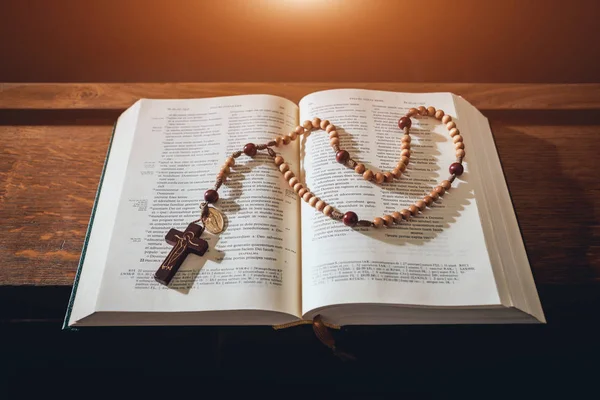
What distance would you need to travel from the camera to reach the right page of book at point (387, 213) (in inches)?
25.2

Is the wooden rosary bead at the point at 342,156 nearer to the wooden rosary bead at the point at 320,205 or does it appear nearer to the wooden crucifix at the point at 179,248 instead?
the wooden rosary bead at the point at 320,205

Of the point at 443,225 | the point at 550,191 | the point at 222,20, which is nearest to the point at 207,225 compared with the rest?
the point at 443,225

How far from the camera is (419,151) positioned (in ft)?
2.63

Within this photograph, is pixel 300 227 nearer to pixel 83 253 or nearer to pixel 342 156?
pixel 342 156

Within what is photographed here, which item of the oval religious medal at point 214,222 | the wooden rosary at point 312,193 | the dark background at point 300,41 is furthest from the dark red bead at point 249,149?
the dark background at point 300,41

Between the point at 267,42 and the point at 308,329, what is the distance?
2.48 feet

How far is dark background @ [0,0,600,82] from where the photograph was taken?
1250 mm

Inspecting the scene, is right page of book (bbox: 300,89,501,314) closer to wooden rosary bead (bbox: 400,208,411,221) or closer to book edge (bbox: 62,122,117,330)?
wooden rosary bead (bbox: 400,208,411,221)

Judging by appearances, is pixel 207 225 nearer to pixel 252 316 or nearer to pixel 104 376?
pixel 252 316

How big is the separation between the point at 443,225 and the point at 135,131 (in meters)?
0.55

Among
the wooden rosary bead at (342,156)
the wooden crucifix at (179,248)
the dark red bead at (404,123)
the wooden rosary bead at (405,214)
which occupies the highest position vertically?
the dark red bead at (404,123)

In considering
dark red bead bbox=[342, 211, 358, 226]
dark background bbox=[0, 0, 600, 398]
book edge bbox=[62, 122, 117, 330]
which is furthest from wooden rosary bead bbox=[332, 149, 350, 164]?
dark background bbox=[0, 0, 600, 398]

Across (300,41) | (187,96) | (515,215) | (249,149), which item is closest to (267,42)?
(300,41)

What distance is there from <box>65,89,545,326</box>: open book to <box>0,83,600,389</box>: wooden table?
7cm
